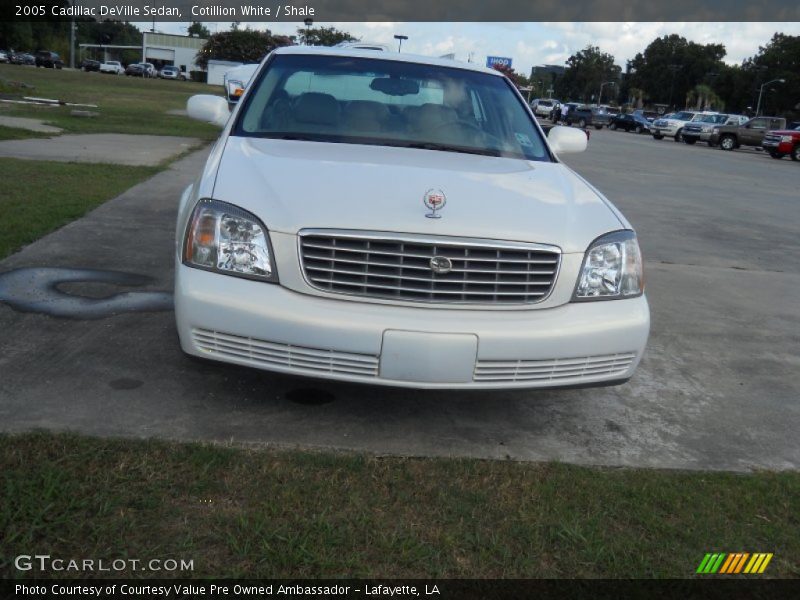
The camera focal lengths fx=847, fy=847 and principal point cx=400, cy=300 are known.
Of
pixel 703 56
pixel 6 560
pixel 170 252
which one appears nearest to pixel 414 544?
pixel 6 560

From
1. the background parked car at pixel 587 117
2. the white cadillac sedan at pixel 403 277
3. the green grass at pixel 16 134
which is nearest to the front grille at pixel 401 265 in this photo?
the white cadillac sedan at pixel 403 277

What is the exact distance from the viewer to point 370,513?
2975 millimetres

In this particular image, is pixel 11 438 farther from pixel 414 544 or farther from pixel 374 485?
pixel 414 544

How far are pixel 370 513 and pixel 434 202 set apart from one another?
1.31 metres

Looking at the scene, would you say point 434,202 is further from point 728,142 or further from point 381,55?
point 728,142

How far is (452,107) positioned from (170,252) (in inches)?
107

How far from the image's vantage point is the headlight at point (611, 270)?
3.66m

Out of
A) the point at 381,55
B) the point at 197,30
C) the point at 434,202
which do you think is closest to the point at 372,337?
the point at 434,202

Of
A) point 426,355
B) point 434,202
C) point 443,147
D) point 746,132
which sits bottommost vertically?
point 426,355

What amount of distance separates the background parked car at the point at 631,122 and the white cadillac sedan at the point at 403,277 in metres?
52.0

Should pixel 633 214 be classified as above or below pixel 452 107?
below

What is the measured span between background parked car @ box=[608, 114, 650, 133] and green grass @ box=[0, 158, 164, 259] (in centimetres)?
4686

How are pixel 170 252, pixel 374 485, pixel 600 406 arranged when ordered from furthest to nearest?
pixel 170 252 → pixel 600 406 → pixel 374 485

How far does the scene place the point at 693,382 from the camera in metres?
4.71
